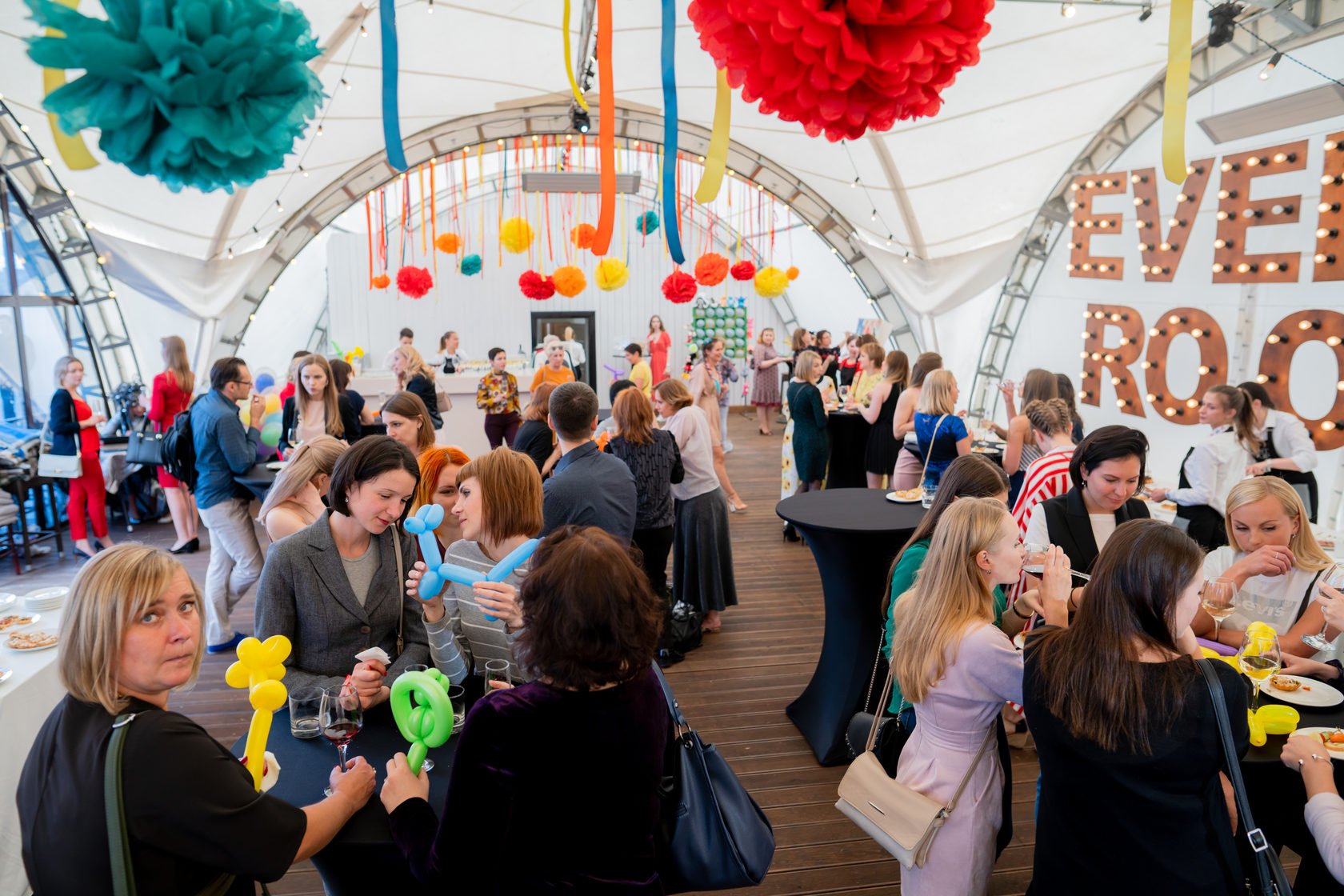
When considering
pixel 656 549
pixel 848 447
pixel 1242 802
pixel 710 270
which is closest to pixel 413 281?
pixel 710 270

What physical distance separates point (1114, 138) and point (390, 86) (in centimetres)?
717

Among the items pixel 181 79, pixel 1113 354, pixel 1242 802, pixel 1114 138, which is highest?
pixel 1114 138

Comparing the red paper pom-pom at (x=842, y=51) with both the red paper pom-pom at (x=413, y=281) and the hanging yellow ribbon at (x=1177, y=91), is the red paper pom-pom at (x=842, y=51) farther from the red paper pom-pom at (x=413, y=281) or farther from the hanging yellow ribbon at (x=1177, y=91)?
the red paper pom-pom at (x=413, y=281)

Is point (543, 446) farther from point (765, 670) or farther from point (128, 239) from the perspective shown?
point (128, 239)

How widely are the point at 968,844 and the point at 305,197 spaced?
10106 millimetres

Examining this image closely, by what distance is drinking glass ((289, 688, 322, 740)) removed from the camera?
185 cm

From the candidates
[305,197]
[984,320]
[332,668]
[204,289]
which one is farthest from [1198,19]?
[204,289]

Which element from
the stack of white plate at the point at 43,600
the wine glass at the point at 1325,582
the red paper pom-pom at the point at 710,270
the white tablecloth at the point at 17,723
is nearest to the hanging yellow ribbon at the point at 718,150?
the wine glass at the point at 1325,582

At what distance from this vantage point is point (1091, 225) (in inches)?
282

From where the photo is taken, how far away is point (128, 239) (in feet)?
26.2

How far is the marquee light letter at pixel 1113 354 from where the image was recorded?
264 inches

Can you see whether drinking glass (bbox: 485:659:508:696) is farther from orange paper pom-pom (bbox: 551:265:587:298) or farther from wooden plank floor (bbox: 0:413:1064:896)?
orange paper pom-pom (bbox: 551:265:587:298)

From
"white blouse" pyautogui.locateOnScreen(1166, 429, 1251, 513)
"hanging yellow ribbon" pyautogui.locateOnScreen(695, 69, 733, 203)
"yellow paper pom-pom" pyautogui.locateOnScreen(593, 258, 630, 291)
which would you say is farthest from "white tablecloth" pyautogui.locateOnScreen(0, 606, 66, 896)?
"yellow paper pom-pom" pyautogui.locateOnScreen(593, 258, 630, 291)

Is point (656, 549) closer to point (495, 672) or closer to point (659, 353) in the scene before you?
point (495, 672)
